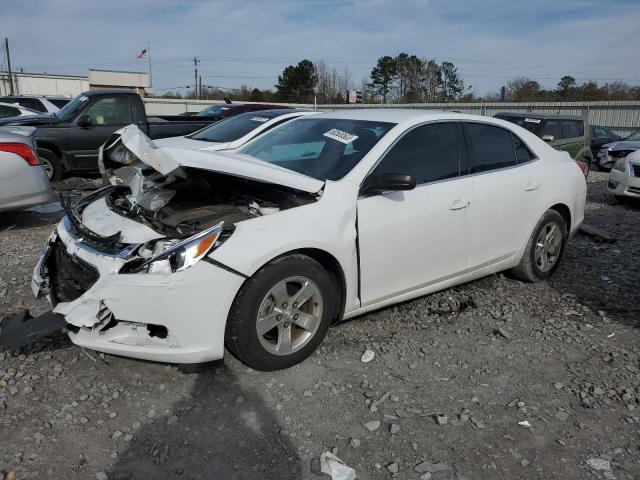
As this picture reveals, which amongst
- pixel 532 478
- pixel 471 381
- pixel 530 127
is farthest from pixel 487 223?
pixel 530 127

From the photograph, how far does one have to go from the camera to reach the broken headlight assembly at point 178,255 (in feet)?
9.42

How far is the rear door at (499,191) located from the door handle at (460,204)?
11 cm

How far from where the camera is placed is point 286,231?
312 cm

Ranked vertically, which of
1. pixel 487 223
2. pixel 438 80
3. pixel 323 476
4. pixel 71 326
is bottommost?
pixel 323 476

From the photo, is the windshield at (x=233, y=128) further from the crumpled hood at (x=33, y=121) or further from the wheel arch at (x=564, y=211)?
the wheel arch at (x=564, y=211)

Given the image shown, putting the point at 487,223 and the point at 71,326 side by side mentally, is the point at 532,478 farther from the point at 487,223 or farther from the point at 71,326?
the point at 71,326

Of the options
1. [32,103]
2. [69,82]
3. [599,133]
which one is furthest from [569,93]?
[69,82]

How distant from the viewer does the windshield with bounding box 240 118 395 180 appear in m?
3.73

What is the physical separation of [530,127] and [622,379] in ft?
32.3

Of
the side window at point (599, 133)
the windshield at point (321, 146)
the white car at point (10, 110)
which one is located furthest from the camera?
the side window at point (599, 133)

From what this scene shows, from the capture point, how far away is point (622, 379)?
336 centimetres

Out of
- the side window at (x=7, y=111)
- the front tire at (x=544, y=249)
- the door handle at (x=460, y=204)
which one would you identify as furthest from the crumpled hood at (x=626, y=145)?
the side window at (x=7, y=111)

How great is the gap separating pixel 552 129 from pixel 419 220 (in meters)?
9.99

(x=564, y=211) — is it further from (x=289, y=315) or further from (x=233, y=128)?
(x=233, y=128)
